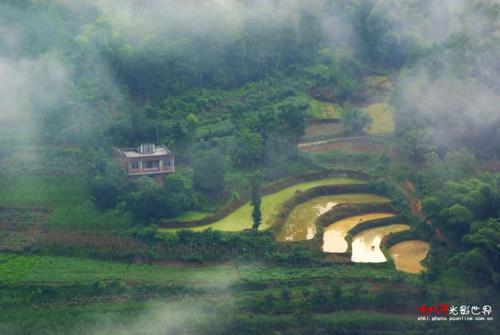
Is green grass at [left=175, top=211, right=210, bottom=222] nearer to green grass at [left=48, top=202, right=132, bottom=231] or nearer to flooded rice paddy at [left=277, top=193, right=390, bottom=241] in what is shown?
green grass at [left=48, top=202, right=132, bottom=231]

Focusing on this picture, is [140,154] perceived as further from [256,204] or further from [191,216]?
[256,204]

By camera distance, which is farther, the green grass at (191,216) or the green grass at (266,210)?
the green grass at (191,216)

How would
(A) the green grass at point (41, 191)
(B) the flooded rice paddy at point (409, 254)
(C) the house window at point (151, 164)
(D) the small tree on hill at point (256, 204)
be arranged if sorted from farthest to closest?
(C) the house window at point (151, 164), (A) the green grass at point (41, 191), (D) the small tree on hill at point (256, 204), (B) the flooded rice paddy at point (409, 254)

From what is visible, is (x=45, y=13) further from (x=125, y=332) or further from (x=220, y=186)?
(x=125, y=332)

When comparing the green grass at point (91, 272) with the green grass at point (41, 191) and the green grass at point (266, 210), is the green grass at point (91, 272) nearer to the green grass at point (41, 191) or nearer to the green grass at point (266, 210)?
the green grass at point (266, 210)

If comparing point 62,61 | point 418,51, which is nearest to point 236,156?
point 62,61

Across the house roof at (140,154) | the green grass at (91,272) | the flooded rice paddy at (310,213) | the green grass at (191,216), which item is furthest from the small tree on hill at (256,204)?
the house roof at (140,154)
